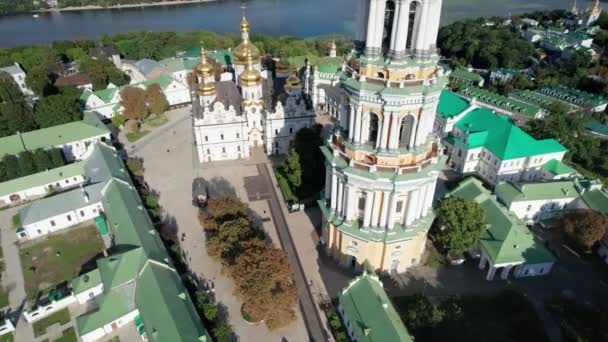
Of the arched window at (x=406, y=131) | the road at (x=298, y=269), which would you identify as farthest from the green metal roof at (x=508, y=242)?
the road at (x=298, y=269)

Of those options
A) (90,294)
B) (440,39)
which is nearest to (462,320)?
(90,294)

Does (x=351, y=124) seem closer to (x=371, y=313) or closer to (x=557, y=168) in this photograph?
(x=371, y=313)

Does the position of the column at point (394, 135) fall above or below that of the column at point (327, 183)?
above

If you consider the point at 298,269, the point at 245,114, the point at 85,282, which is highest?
the point at 245,114

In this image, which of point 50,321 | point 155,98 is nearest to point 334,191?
point 50,321

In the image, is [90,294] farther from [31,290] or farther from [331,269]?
[331,269]

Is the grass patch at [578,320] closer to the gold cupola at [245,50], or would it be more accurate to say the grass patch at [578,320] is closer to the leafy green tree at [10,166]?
the gold cupola at [245,50]
